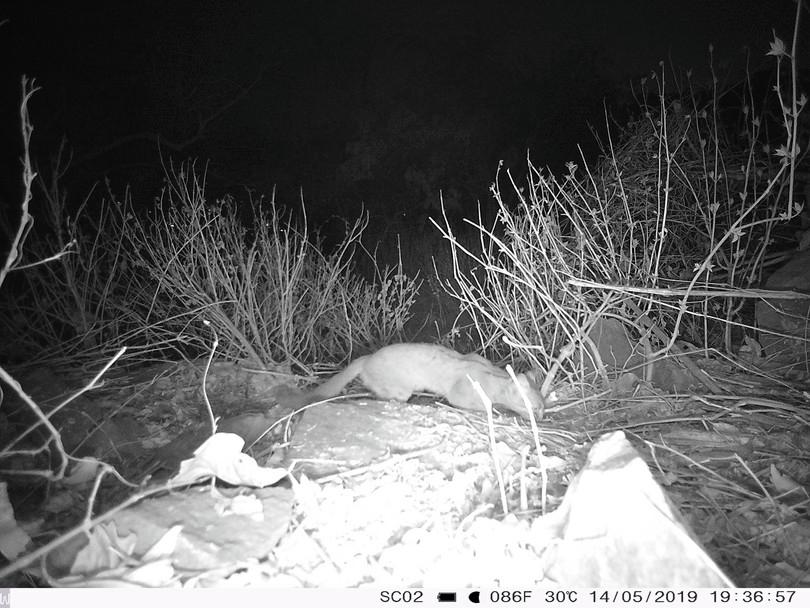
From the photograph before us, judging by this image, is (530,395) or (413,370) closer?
(530,395)

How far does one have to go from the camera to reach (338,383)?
3.13 m

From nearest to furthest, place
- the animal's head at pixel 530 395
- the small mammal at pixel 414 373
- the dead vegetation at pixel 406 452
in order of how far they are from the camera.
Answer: the dead vegetation at pixel 406 452
the animal's head at pixel 530 395
the small mammal at pixel 414 373

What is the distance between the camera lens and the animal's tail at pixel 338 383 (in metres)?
3.08

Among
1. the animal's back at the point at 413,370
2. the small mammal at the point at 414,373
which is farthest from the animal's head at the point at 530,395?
the animal's back at the point at 413,370

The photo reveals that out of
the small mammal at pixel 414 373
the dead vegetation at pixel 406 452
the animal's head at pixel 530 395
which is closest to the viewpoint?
the dead vegetation at pixel 406 452

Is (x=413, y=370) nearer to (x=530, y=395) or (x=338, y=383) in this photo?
(x=338, y=383)

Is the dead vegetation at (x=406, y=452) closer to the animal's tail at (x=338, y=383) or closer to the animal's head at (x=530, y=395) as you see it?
the animal's head at (x=530, y=395)

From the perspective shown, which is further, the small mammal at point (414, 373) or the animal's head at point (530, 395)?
the small mammal at point (414, 373)

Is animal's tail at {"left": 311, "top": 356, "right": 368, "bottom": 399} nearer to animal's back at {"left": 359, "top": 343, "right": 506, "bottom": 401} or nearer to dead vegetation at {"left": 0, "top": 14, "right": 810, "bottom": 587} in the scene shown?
animal's back at {"left": 359, "top": 343, "right": 506, "bottom": 401}

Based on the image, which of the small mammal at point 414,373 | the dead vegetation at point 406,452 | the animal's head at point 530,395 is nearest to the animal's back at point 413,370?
the small mammal at point 414,373

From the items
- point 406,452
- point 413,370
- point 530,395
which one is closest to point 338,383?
point 413,370

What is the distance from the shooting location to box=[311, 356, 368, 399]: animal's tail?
3.08 m

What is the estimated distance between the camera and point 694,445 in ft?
7.52

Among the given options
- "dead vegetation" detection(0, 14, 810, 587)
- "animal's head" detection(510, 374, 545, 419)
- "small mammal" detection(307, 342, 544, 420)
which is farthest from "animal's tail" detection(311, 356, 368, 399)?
"animal's head" detection(510, 374, 545, 419)
